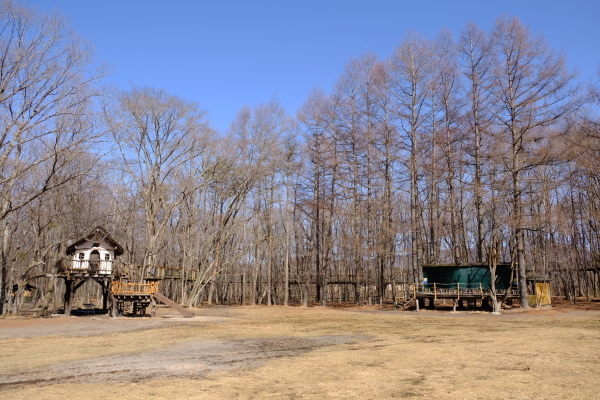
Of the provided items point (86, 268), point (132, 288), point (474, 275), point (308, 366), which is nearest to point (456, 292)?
point (474, 275)

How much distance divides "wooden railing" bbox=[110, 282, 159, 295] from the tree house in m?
1.24

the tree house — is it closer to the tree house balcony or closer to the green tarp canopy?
the tree house balcony

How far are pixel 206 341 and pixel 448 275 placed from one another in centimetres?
2163

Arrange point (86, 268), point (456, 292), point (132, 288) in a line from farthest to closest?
point (456, 292), point (132, 288), point (86, 268)

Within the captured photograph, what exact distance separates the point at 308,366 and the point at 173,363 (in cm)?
301

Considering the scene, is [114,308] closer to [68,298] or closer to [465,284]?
[68,298]

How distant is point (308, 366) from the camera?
Answer: 931 centimetres

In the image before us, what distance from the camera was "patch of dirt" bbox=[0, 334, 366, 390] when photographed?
27.1ft

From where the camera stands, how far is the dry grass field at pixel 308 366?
691 cm

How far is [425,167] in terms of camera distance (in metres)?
33.6

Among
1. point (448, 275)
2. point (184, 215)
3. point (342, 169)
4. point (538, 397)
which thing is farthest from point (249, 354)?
point (184, 215)

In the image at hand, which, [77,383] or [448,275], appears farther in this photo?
[448,275]

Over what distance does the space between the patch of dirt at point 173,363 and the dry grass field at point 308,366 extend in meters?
0.02

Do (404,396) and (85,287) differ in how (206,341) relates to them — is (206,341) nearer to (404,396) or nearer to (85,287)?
(404,396)
